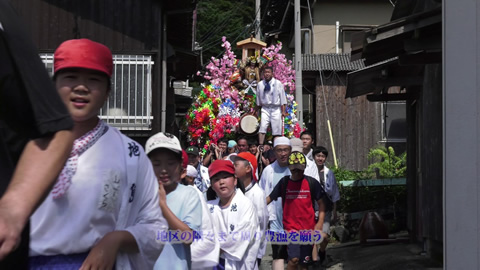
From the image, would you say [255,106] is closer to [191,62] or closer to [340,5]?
[191,62]

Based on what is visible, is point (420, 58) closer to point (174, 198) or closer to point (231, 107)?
point (174, 198)

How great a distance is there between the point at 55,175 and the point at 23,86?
10.7 inches

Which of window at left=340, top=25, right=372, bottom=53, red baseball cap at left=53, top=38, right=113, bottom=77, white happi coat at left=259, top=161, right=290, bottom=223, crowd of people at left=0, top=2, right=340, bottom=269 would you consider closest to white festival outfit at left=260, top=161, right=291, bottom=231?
white happi coat at left=259, top=161, right=290, bottom=223

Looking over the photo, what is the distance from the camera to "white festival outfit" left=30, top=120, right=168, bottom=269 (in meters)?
3.11

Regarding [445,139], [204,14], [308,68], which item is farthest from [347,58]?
[445,139]

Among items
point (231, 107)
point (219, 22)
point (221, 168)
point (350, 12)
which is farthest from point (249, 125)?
point (219, 22)

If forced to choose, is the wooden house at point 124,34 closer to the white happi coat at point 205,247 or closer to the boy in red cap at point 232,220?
the boy in red cap at point 232,220

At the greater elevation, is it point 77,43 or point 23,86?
point 77,43

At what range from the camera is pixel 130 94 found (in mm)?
13930

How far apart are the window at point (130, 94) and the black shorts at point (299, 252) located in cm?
457

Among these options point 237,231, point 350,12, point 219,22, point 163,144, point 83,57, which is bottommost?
Result: point 237,231

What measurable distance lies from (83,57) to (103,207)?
0.62 metres

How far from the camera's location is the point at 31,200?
2268mm

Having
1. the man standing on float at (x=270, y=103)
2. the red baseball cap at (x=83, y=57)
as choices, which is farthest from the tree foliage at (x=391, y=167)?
the red baseball cap at (x=83, y=57)
